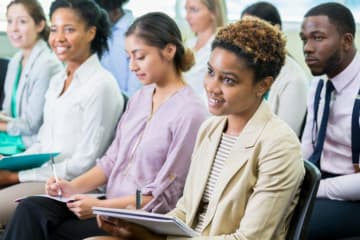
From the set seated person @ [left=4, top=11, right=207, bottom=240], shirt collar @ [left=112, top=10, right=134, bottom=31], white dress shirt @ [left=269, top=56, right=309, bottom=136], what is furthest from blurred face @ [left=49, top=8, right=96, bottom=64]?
shirt collar @ [left=112, top=10, right=134, bottom=31]

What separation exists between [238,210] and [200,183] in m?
0.18

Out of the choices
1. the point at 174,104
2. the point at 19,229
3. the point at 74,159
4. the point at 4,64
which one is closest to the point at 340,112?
the point at 174,104

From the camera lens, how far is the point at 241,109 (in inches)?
76.4

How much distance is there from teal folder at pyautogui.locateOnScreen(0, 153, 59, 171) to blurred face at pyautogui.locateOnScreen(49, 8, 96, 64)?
489 millimetres

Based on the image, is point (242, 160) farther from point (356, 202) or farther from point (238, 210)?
point (356, 202)

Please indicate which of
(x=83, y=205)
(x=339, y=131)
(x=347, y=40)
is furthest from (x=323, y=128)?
(x=83, y=205)

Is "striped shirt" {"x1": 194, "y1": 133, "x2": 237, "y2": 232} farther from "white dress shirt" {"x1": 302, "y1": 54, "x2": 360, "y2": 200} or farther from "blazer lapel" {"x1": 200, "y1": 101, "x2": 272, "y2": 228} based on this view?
"white dress shirt" {"x1": 302, "y1": 54, "x2": 360, "y2": 200}

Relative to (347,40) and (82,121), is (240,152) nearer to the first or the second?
(347,40)

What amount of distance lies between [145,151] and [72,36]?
730 millimetres

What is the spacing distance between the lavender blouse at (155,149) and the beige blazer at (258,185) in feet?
1.08

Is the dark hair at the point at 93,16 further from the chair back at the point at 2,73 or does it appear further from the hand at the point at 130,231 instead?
the hand at the point at 130,231

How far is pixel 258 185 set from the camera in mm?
1812

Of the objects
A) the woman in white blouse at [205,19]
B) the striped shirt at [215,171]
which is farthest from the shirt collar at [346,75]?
the woman in white blouse at [205,19]

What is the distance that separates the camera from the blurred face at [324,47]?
8.23 feet
